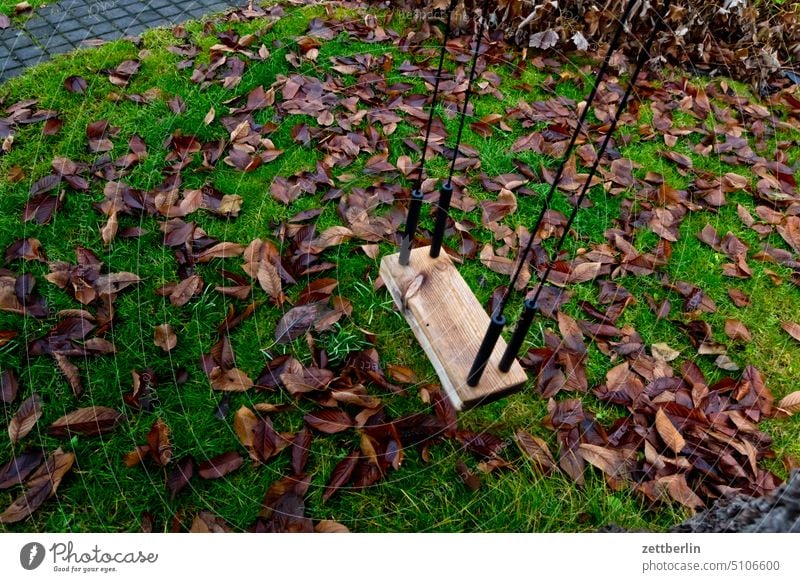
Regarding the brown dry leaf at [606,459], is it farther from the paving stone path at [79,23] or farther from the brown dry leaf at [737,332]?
the paving stone path at [79,23]

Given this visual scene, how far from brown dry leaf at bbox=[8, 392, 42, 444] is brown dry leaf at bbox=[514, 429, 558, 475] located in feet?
5.64

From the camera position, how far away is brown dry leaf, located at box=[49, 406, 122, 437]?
1891mm

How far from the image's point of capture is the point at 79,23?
3.52 meters

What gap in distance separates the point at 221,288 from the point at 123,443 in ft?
2.28

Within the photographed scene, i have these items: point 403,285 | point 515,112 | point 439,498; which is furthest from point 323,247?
point 515,112

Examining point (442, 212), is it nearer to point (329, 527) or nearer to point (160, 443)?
point (329, 527)

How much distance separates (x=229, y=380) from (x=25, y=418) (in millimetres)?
698

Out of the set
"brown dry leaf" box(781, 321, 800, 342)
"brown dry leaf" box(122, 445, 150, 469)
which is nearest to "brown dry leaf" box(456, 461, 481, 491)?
"brown dry leaf" box(122, 445, 150, 469)

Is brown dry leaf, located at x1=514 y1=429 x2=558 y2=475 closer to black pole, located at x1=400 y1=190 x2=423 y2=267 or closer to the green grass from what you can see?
black pole, located at x1=400 y1=190 x2=423 y2=267

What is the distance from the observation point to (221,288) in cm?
227

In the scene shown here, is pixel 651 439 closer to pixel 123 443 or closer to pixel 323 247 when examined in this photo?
pixel 323 247

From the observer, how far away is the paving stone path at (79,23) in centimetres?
329

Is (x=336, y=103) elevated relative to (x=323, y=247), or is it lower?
elevated

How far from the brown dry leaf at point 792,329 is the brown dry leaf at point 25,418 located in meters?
3.01
